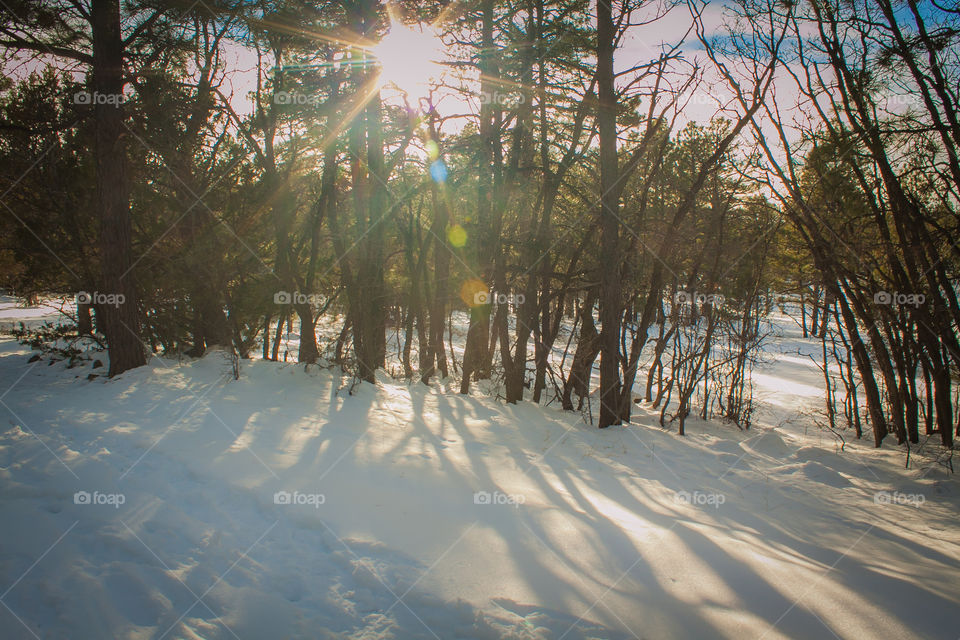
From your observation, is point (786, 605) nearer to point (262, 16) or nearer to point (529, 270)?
point (529, 270)

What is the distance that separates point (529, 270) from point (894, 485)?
764 centimetres

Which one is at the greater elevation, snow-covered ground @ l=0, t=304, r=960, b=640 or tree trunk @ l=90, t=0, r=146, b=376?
tree trunk @ l=90, t=0, r=146, b=376

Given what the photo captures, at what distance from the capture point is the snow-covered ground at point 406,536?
2.64 m

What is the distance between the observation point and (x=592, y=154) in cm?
1198

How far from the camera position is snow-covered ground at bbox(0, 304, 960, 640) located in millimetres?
2637

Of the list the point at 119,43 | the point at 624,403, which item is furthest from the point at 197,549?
the point at 119,43

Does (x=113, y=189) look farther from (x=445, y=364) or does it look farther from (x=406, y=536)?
(x=445, y=364)

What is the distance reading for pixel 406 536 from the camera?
11.4 feet

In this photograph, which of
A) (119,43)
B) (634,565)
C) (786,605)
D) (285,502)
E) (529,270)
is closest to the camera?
Answer: (786,605)

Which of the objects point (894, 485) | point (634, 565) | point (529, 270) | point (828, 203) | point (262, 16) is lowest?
point (894, 485)

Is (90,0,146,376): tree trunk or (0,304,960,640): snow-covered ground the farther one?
(90,0,146,376): tree trunk

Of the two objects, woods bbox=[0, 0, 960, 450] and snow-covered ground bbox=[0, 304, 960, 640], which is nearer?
snow-covered ground bbox=[0, 304, 960, 640]

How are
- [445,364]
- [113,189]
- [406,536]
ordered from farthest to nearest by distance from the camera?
[445,364] < [113,189] < [406,536]

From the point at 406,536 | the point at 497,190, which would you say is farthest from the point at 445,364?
the point at 406,536
